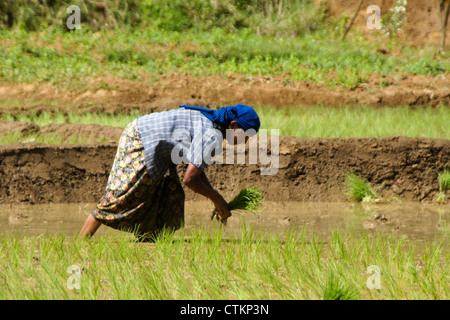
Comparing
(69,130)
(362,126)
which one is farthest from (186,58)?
(362,126)

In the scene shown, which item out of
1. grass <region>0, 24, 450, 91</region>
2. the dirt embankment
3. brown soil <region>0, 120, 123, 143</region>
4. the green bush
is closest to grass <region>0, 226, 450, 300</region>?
the dirt embankment

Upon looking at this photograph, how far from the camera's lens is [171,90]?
11.3m

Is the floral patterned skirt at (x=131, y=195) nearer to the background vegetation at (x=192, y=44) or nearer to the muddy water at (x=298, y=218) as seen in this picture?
the muddy water at (x=298, y=218)

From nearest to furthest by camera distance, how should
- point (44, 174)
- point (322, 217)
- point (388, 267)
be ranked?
point (388, 267)
point (322, 217)
point (44, 174)

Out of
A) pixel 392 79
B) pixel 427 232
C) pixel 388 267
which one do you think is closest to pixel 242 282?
pixel 388 267

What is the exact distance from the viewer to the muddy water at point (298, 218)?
488 cm

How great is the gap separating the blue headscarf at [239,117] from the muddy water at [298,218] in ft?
3.14

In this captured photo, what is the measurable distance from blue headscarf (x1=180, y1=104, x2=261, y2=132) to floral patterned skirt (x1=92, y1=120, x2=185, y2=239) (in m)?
0.52

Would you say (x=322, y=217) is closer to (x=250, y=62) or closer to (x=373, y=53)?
(x=250, y=62)

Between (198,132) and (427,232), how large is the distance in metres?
2.18

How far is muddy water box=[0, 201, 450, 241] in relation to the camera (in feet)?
16.0

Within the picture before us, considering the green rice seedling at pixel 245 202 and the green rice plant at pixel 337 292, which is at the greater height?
the green rice plant at pixel 337 292

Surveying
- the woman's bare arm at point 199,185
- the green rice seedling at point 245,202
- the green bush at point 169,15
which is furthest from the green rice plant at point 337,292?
the green bush at point 169,15

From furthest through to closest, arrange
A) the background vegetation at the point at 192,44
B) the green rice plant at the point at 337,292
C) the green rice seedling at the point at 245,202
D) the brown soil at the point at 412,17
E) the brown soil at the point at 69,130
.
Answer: the brown soil at the point at 412,17
the background vegetation at the point at 192,44
the brown soil at the point at 69,130
the green rice seedling at the point at 245,202
the green rice plant at the point at 337,292
